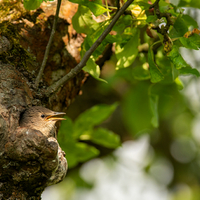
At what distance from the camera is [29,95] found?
2.06 m

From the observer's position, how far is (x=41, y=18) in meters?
2.40

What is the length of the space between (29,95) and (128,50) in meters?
0.86

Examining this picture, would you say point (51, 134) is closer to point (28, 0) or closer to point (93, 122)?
point (28, 0)

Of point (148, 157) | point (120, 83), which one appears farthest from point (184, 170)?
point (120, 83)

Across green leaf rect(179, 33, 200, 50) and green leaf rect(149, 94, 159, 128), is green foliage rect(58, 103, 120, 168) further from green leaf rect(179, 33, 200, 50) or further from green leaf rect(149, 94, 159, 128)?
green leaf rect(179, 33, 200, 50)

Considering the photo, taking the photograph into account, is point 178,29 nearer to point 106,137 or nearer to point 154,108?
point 154,108

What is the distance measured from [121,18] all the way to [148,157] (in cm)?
519

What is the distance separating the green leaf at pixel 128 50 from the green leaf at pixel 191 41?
50 centimetres

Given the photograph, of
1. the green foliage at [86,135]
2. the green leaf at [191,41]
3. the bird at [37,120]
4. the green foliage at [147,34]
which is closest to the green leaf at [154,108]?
the green foliage at [147,34]

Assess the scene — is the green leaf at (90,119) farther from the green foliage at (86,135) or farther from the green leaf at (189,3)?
the green leaf at (189,3)

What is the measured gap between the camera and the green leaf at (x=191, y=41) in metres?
1.80

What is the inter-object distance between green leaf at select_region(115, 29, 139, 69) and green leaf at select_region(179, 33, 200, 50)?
0.50 meters

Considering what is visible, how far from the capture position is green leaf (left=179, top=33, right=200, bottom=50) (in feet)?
5.91

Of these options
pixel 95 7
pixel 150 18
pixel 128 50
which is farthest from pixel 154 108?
pixel 95 7
